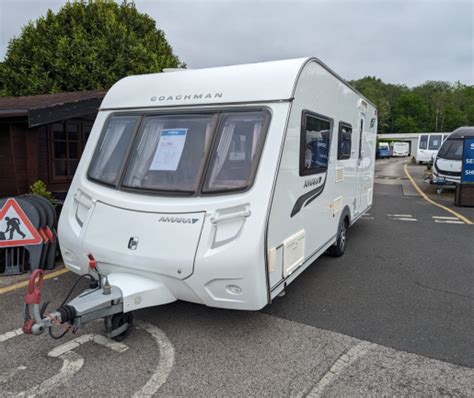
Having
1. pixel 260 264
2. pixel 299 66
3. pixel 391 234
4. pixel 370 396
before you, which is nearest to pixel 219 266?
pixel 260 264

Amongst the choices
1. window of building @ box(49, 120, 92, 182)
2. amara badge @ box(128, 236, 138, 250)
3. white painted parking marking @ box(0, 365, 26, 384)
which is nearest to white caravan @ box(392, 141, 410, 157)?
window of building @ box(49, 120, 92, 182)

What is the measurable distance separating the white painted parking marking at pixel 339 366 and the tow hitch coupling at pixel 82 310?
1.59 metres

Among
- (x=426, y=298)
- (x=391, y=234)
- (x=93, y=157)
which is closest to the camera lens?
(x=93, y=157)

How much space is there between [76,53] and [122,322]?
1172 centimetres

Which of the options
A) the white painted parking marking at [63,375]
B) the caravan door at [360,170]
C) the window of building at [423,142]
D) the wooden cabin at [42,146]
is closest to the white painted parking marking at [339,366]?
the white painted parking marking at [63,375]

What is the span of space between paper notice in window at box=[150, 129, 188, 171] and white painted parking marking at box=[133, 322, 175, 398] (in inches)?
58.4

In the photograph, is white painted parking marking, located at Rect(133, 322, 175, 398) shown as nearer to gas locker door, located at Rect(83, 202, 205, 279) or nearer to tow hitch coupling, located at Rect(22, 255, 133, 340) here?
tow hitch coupling, located at Rect(22, 255, 133, 340)

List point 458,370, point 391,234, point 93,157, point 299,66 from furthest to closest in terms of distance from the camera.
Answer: point 391,234, point 93,157, point 299,66, point 458,370

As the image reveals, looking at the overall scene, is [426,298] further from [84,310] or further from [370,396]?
[84,310]

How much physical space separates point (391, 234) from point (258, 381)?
18.5 feet

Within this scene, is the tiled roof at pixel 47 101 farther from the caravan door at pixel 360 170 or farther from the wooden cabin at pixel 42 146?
the caravan door at pixel 360 170

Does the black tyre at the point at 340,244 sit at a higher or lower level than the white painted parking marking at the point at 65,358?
higher

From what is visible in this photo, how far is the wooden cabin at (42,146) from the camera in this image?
6859 mm

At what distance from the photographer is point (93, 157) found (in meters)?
4.22
